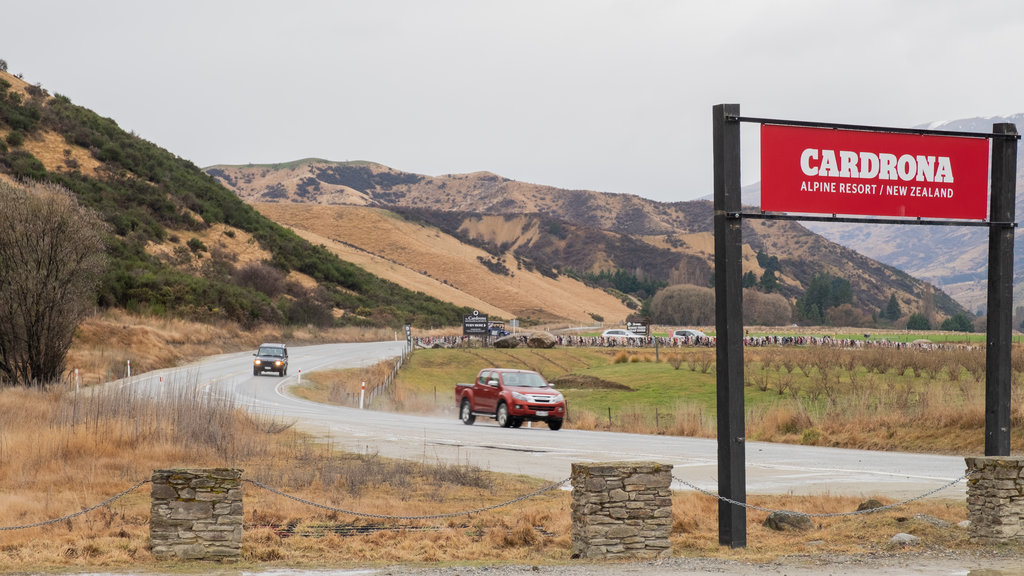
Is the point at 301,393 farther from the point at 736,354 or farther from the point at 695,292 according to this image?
the point at 695,292

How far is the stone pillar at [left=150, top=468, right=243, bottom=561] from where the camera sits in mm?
9969

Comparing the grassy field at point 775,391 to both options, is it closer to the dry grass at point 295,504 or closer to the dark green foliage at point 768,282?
the dry grass at point 295,504

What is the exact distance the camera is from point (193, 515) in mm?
10023

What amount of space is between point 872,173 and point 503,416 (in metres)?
18.9

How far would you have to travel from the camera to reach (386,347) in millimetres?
71000

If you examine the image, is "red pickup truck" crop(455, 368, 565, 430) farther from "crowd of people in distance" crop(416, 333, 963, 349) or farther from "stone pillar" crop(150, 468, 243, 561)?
"crowd of people in distance" crop(416, 333, 963, 349)

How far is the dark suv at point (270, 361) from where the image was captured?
160 feet

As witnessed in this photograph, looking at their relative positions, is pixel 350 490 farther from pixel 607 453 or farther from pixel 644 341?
pixel 644 341

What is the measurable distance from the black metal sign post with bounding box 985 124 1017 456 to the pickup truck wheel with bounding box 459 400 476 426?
19.9 meters

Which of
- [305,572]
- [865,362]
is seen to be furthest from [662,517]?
[865,362]

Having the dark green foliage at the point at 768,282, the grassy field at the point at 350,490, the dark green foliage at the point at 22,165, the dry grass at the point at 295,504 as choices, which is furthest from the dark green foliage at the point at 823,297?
the dry grass at the point at 295,504

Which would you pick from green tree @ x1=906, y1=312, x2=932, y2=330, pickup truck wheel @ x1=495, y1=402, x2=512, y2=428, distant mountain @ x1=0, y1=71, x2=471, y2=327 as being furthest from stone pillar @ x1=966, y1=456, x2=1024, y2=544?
green tree @ x1=906, y1=312, x2=932, y2=330

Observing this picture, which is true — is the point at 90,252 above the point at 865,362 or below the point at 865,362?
above

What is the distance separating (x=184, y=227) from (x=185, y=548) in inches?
3232
